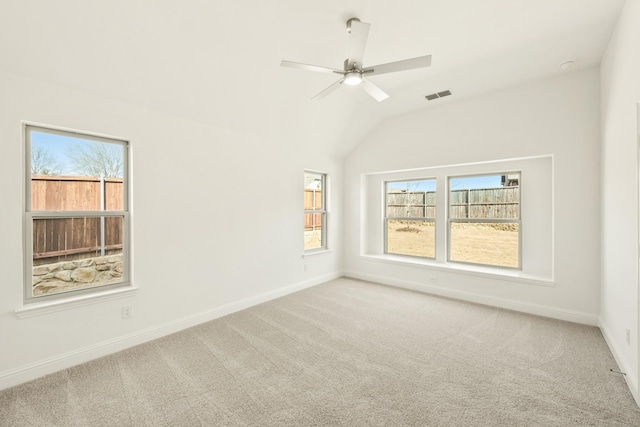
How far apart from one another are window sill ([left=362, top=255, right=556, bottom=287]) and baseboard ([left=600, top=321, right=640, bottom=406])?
701mm

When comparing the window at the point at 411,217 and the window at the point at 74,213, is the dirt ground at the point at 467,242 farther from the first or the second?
the window at the point at 74,213

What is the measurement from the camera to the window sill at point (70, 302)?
227cm

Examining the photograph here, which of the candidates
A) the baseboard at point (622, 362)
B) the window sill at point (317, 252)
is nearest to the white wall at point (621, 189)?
the baseboard at point (622, 362)

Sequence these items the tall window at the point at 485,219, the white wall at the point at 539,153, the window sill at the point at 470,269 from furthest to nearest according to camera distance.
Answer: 1. the tall window at the point at 485,219
2. the window sill at the point at 470,269
3. the white wall at the point at 539,153

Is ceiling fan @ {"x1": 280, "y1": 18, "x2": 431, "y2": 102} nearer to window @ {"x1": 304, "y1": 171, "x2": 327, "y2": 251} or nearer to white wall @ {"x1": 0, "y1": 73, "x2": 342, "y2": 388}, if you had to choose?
white wall @ {"x1": 0, "y1": 73, "x2": 342, "y2": 388}

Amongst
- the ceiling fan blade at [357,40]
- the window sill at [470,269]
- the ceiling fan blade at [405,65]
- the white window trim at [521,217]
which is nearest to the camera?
the ceiling fan blade at [357,40]

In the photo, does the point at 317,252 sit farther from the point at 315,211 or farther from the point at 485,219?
the point at 485,219

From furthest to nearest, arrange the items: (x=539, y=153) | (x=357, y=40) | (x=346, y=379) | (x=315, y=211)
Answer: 1. (x=315, y=211)
2. (x=539, y=153)
3. (x=346, y=379)
4. (x=357, y=40)

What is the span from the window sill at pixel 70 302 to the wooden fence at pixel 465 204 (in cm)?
437

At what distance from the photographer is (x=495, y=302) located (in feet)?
12.8

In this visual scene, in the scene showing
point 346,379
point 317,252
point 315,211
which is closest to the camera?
point 346,379

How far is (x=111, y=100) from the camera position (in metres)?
2.70

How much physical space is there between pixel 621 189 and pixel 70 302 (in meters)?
5.03

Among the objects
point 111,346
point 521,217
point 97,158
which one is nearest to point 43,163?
point 97,158
